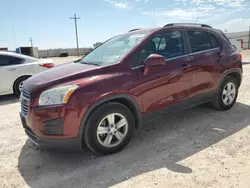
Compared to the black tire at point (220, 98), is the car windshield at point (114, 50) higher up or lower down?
higher up

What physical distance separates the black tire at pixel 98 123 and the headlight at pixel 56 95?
1.32ft

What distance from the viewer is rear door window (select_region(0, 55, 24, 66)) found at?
662 centimetres

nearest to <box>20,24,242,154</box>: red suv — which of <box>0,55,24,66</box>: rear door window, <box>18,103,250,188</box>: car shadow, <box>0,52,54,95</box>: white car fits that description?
<box>18,103,250,188</box>: car shadow

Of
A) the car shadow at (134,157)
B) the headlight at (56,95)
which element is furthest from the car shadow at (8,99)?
the headlight at (56,95)

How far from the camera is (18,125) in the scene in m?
4.44

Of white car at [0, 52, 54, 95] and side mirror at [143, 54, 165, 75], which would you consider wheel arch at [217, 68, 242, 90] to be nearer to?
side mirror at [143, 54, 165, 75]

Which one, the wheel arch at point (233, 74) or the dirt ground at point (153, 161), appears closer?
the dirt ground at point (153, 161)

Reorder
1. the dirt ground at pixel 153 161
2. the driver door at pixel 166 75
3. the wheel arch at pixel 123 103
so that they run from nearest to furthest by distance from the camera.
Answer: the dirt ground at pixel 153 161
the wheel arch at pixel 123 103
the driver door at pixel 166 75

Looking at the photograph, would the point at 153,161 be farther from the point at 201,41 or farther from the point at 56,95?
the point at 201,41

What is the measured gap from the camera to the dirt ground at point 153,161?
258cm

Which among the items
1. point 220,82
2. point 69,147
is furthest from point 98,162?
point 220,82

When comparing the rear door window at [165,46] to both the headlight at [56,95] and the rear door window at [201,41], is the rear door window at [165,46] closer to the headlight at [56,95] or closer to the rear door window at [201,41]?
the rear door window at [201,41]

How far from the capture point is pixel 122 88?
9.96 feet

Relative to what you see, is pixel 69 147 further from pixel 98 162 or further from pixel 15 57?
pixel 15 57
